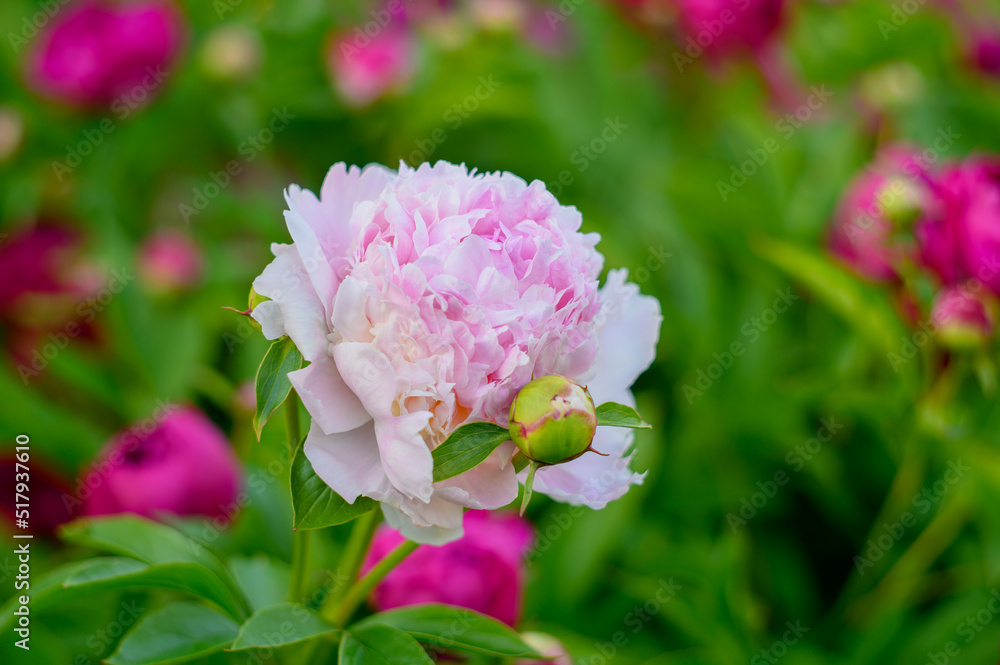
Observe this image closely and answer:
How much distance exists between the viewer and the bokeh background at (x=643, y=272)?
779mm

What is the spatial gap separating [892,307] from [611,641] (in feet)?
1.41

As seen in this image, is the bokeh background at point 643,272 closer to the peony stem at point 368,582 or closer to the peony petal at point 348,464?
the peony stem at point 368,582

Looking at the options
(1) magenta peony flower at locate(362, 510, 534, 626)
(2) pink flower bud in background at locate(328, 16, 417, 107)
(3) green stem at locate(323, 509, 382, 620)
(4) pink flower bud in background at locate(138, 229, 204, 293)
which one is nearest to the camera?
(3) green stem at locate(323, 509, 382, 620)

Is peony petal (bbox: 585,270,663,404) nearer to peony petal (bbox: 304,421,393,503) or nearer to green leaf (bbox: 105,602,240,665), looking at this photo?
peony petal (bbox: 304,421,393,503)

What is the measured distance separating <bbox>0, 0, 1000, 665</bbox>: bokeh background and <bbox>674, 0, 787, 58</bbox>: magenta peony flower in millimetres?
23

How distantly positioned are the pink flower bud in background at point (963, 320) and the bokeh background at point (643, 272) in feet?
0.25

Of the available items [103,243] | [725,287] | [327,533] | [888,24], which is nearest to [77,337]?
[103,243]

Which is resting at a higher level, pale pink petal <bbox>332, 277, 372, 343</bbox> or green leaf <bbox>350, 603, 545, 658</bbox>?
pale pink petal <bbox>332, 277, 372, 343</bbox>

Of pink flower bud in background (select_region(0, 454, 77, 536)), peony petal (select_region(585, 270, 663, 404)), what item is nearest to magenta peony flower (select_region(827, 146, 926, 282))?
peony petal (select_region(585, 270, 663, 404))

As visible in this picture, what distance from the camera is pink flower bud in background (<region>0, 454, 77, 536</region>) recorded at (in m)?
0.82

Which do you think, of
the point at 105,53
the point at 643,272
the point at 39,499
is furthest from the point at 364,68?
the point at 39,499

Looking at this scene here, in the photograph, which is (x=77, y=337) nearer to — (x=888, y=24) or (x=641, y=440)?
(x=641, y=440)

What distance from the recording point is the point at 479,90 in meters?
1.14

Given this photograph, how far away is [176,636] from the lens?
0.46 metres
